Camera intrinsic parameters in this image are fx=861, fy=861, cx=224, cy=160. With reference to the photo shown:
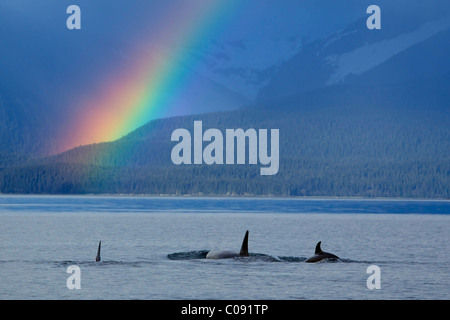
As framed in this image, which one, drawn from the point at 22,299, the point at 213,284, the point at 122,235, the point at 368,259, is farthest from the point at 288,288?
the point at 122,235

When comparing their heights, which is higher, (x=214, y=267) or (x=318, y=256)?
(x=318, y=256)

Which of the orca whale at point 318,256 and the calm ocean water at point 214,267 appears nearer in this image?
the calm ocean water at point 214,267

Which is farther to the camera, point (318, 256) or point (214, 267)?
point (318, 256)

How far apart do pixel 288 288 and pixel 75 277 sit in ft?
32.4

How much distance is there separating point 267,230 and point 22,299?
5532 centimetres

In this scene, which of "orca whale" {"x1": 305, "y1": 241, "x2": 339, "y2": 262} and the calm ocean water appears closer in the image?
the calm ocean water

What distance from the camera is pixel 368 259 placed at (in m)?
55.7

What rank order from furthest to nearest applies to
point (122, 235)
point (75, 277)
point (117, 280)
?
point (122, 235) → point (117, 280) → point (75, 277)

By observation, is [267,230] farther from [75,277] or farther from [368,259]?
[75,277]
